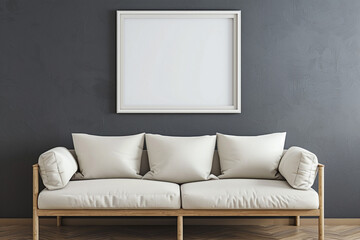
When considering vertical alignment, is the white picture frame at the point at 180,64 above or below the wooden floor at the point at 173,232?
above

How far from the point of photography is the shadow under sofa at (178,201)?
3471mm

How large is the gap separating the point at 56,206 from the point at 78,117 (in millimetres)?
1080

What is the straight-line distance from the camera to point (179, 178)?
386cm

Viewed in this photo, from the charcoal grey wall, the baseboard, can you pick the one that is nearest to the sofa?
the charcoal grey wall

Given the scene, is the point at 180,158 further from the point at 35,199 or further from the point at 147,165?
the point at 35,199

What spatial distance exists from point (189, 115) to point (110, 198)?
48.6 inches

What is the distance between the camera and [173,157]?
3889mm

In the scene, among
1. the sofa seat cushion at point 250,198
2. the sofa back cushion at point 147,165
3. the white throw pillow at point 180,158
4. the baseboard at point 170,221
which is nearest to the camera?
the sofa seat cushion at point 250,198

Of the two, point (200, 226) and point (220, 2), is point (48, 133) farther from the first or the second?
point (220, 2)

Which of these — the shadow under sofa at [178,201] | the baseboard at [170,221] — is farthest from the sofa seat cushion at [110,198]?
the baseboard at [170,221]

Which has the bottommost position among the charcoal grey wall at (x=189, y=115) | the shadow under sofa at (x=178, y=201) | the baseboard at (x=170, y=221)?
the baseboard at (x=170, y=221)

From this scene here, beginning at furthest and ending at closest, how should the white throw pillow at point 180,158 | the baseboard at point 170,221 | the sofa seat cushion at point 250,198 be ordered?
the baseboard at point 170,221 → the white throw pillow at point 180,158 → the sofa seat cushion at point 250,198

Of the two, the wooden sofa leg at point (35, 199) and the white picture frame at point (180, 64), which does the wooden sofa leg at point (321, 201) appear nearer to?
the white picture frame at point (180, 64)

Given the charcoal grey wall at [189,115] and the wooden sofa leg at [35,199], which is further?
the charcoal grey wall at [189,115]
